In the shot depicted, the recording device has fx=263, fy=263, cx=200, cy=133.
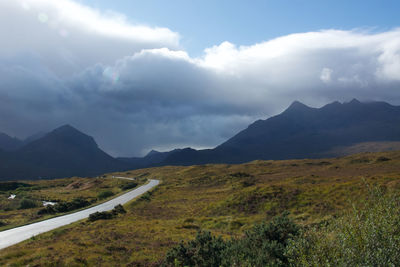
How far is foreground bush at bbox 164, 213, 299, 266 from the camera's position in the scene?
13164mm

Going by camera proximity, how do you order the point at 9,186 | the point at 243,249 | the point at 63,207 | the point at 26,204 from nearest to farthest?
the point at 243,249, the point at 63,207, the point at 26,204, the point at 9,186

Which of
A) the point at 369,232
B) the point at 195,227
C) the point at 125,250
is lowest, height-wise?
the point at 195,227

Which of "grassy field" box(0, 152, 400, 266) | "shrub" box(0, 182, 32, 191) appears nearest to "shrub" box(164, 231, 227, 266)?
"grassy field" box(0, 152, 400, 266)

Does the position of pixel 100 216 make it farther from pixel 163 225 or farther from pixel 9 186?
pixel 9 186

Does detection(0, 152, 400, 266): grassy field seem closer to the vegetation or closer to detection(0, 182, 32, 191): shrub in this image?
the vegetation

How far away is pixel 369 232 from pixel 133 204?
48847mm

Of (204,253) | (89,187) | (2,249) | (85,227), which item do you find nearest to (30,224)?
(85,227)

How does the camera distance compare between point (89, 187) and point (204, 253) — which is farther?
point (89, 187)

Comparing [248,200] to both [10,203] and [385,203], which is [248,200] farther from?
[10,203]

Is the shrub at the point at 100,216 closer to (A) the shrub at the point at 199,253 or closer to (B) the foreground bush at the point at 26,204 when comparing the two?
(A) the shrub at the point at 199,253

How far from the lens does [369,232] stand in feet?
29.3

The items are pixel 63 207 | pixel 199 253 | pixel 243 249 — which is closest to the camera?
pixel 243 249

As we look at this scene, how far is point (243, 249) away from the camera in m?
13.8

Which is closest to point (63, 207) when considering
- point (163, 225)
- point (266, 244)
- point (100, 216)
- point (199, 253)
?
point (100, 216)
